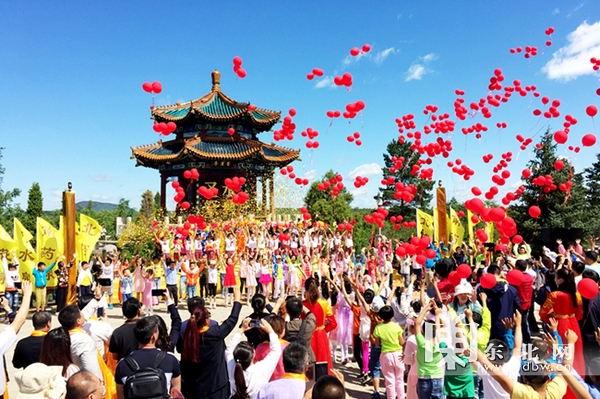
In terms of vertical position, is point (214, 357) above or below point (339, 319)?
above

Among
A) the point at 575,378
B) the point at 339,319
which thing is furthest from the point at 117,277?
the point at 575,378

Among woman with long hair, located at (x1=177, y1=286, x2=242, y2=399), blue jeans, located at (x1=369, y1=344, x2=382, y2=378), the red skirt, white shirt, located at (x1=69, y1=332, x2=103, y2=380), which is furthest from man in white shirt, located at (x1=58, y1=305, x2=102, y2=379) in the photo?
the red skirt

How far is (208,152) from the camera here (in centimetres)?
2309

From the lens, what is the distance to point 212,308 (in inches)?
447

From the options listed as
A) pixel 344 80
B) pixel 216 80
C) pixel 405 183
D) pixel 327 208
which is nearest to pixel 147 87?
pixel 344 80

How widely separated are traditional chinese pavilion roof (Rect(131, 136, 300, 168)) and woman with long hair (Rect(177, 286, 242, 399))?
65.2 ft

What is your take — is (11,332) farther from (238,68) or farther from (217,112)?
(217,112)

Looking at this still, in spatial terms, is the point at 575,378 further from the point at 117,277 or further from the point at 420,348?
the point at 117,277

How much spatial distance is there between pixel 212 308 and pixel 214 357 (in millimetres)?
8211

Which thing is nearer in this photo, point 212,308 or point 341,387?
point 341,387

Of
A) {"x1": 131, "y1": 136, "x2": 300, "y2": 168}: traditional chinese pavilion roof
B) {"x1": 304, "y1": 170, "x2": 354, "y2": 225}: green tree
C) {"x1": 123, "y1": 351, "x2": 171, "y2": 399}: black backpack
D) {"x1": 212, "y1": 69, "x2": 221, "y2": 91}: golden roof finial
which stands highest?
{"x1": 212, "y1": 69, "x2": 221, "y2": 91}: golden roof finial

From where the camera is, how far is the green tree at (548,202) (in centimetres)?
2067

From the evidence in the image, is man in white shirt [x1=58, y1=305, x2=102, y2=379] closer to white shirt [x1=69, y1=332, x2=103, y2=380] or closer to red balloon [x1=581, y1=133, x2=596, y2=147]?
white shirt [x1=69, y1=332, x2=103, y2=380]

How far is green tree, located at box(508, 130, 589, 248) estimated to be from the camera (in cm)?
2067
